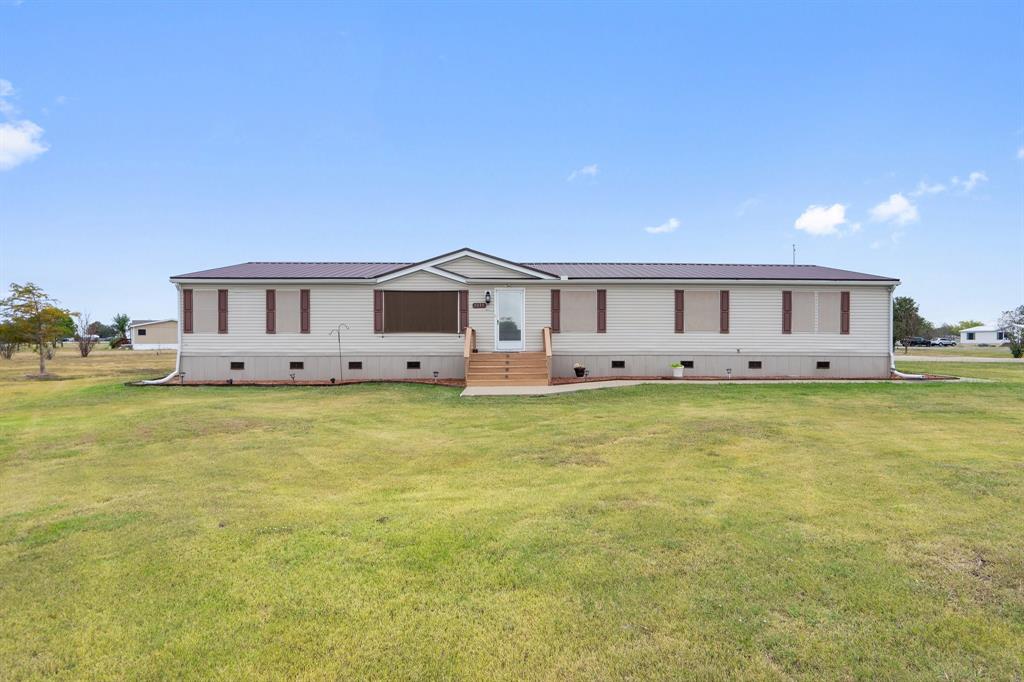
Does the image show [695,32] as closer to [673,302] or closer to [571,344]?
[673,302]

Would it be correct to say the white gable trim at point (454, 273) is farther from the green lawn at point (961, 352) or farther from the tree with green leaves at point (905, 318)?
the tree with green leaves at point (905, 318)

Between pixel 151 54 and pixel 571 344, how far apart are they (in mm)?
19273

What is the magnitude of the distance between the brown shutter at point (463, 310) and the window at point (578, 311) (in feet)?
11.7

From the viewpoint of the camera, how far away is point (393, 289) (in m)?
17.7

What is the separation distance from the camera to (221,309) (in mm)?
17453

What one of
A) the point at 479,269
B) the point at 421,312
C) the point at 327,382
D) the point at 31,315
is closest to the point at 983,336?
the point at 479,269

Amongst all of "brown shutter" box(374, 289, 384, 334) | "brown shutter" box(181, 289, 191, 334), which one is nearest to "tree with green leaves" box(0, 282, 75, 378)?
"brown shutter" box(181, 289, 191, 334)

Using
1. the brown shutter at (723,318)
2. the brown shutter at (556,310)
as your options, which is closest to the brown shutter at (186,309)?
the brown shutter at (556,310)

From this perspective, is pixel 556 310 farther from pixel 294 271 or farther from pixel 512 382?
pixel 294 271

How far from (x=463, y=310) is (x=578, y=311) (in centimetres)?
435

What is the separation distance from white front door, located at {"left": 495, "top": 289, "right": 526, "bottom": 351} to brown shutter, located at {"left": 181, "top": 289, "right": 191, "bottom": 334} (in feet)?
37.2

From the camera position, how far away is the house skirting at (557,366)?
17469 mm

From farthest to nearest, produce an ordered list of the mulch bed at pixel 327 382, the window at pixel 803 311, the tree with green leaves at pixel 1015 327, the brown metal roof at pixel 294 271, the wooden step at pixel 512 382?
1. the tree with green leaves at pixel 1015 327
2. the window at pixel 803 311
3. the brown metal roof at pixel 294 271
4. the mulch bed at pixel 327 382
5. the wooden step at pixel 512 382

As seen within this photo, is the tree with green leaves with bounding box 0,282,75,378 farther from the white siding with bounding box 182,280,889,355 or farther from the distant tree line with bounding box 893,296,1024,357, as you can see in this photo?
the distant tree line with bounding box 893,296,1024,357
